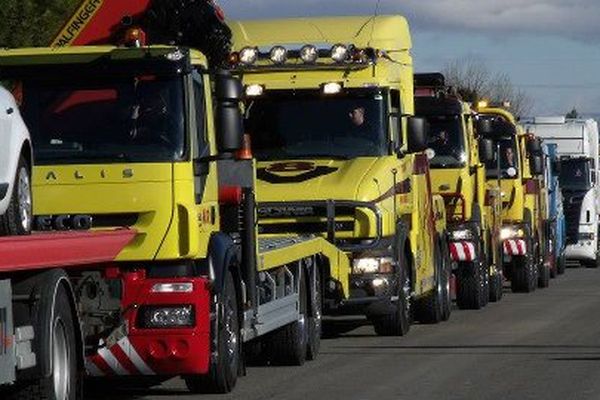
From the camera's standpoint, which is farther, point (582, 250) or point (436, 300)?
point (582, 250)

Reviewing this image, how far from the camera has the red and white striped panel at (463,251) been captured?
1117 inches

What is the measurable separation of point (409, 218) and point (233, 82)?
8363mm

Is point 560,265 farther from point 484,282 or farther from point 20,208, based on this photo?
point 20,208

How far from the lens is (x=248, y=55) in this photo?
21797 mm

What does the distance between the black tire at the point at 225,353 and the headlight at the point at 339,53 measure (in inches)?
234

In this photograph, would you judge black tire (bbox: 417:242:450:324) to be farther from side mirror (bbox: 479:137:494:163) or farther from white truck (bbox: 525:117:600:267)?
white truck (bbox: 525:117:600:267)

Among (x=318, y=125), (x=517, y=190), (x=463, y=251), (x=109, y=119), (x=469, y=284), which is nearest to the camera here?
(x=109, y=119)

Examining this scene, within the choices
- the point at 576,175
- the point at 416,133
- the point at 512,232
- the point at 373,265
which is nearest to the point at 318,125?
the point at 416,133

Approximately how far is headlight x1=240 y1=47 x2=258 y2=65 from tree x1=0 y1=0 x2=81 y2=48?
16.0 feet

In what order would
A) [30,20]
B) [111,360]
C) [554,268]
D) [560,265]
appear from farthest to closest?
[560,265] < [554,268] < [30,20] < [111,360]

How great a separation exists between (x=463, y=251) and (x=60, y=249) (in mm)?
16484

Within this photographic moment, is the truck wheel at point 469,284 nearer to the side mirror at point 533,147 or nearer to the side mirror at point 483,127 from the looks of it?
the side mirror at point 483,127

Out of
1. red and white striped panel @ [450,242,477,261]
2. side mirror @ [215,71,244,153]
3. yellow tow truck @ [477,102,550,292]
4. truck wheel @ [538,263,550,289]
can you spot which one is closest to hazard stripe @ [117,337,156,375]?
side mirror @ [215,71,244,153]

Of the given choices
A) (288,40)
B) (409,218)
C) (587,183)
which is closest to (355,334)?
(409,218)
